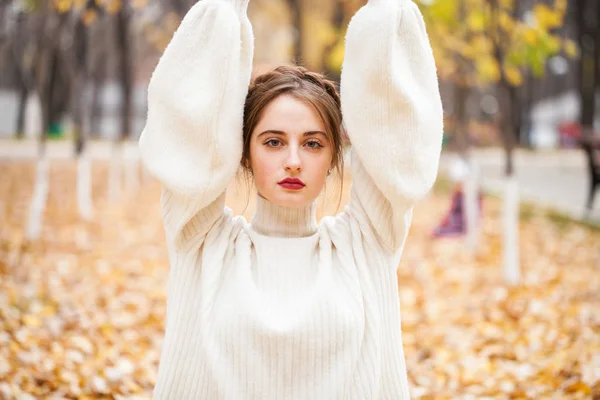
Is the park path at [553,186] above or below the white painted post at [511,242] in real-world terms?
above

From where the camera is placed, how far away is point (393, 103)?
1.78 metres

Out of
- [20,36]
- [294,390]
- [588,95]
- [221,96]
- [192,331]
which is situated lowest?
[294,390]

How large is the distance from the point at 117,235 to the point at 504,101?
4.88m

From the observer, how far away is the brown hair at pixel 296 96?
1910mm

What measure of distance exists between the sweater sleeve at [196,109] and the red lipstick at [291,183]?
0.17m

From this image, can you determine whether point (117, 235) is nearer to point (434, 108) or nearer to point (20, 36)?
point (434, 108)

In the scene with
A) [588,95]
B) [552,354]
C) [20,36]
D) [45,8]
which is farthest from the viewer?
[20,36]

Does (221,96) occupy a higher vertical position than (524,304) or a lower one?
higher

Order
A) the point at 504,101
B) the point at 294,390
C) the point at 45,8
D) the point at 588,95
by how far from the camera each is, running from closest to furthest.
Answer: the point at 294,390 < the point at 504,101 < the point at 45,8 < the point at 588,95

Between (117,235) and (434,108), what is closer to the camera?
(434,108)

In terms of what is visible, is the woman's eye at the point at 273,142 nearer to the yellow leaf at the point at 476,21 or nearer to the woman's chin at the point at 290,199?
the woman's chin at the point at 290,199

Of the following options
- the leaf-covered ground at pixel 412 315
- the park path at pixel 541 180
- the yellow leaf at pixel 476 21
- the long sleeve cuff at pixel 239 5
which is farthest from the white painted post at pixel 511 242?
the long sleeve cuff at pixel 239 5

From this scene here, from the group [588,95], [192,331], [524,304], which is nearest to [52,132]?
[588,95]

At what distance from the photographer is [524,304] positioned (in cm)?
510
